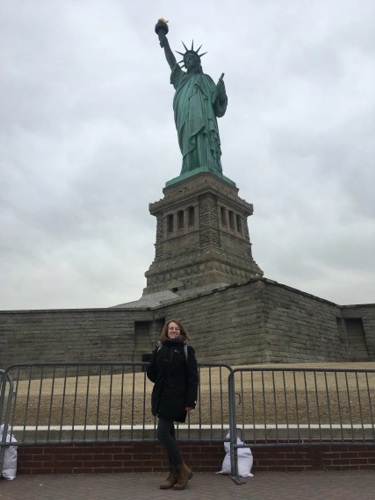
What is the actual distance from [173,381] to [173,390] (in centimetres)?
10

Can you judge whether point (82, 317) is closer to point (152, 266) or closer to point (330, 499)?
point (152, 266)

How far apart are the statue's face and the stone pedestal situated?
49.1 ft

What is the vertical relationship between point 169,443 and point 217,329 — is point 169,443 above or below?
below

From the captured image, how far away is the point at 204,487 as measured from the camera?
15.0 ft

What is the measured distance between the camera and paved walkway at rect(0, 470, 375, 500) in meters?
4.22

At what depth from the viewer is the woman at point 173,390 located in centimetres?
455

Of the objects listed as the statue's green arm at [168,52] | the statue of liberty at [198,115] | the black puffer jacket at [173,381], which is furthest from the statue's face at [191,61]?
the black puffer jacket at [173,381]

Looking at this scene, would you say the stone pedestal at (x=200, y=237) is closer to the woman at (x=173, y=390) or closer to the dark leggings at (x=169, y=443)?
the woman at (x=173, y=390)

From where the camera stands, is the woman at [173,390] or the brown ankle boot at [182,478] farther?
the woman at [173,390]

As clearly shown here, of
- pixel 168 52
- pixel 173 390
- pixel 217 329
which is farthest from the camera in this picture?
pixel 168 52

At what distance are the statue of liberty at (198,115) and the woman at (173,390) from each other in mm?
38008

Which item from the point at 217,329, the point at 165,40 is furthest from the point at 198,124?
the point at 217,329

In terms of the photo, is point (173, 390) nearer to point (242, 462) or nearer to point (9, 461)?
point (242, 462)

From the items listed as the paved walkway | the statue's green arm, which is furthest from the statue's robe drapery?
the paved walkway
